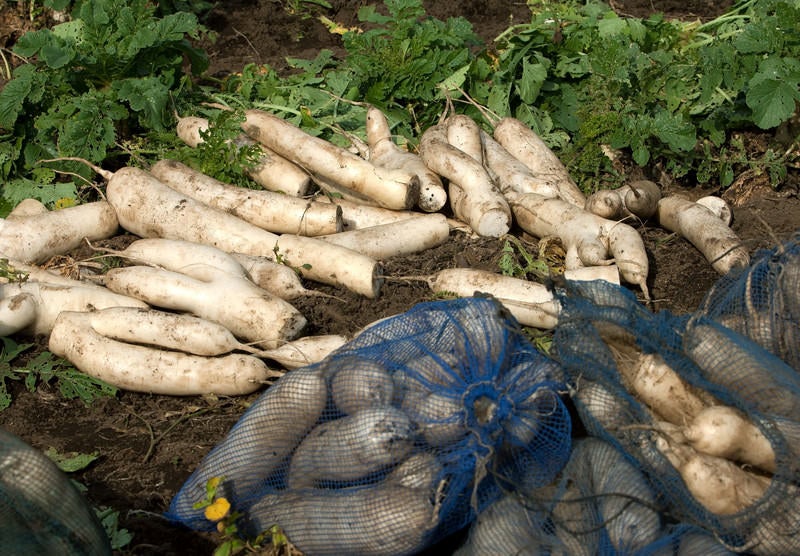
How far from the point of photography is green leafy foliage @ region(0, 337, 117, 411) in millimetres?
4273

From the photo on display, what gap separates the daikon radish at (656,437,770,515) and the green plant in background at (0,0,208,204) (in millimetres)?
4168

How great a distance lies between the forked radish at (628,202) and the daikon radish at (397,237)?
0.90 m

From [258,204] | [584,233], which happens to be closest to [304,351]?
[258,204]

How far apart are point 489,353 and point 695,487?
2.86 ft

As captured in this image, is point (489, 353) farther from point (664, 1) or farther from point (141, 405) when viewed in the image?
point (664, 1)

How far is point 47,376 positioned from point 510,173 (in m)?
3.02

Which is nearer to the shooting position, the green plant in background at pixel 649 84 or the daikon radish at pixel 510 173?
the green plant in background at pixel 649 84

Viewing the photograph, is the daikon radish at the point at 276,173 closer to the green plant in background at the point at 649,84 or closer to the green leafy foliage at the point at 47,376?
the green plant in background at the point at 649,84

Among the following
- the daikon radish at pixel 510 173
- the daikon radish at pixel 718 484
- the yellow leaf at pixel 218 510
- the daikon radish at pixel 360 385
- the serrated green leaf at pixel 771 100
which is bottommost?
the yellow leaf at pixel 218 510

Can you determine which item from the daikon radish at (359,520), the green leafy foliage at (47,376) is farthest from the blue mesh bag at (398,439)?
the green leafy foliage at (47,376)

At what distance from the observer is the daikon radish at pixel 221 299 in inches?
174

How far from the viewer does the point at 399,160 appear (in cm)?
570

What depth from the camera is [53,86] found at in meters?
5.78

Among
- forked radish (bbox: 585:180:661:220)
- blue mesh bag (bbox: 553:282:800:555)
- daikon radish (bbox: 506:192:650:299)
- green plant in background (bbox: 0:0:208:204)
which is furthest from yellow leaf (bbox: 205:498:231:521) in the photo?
green plant in background (bbox: 0:0:208:204)
